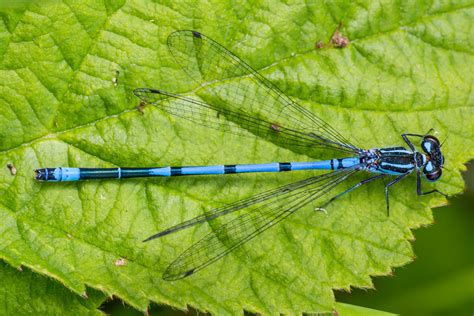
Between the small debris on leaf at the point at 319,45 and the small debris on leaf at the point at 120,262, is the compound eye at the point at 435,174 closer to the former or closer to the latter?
the small debris on leaf at the point at 319,45

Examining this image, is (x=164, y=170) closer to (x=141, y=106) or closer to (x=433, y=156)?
(x=141, y=106)

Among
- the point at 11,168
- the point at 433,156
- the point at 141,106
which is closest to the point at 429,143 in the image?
the point at 433,156

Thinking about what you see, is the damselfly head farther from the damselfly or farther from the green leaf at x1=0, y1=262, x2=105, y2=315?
the green leaf at x1=0, y1=262, x2=105, y2=315

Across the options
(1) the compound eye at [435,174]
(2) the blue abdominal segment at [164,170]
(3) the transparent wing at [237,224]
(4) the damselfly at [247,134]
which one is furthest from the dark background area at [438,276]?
(2) the blue abdominal segment at [164,170]

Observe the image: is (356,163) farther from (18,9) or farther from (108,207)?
(18,9)

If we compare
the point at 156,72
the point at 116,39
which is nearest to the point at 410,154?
the point at 156,72

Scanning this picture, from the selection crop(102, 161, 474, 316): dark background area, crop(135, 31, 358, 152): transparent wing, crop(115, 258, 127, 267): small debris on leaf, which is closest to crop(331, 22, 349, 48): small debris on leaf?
crop(135, 31, 358, 152): transparent wing
